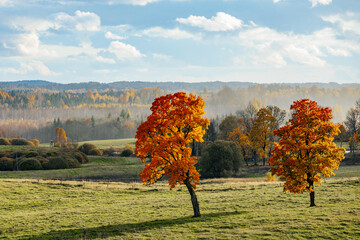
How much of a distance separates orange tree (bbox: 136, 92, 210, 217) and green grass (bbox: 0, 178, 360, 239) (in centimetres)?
381

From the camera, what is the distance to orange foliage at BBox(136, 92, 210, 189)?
2812 centimetres

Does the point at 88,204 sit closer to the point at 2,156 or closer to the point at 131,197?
the point at 131,197

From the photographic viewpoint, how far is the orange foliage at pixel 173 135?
28.1 metres

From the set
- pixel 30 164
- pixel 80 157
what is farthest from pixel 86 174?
pixel 80 157

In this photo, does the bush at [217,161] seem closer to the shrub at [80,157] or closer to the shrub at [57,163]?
the shrub at [57,163]

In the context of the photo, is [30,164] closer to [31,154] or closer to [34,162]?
[34,162]

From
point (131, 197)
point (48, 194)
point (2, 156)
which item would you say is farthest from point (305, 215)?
point (2, 156)

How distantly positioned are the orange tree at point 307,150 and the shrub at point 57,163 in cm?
6614

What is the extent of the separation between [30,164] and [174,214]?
63.5 m

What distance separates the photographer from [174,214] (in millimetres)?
30359

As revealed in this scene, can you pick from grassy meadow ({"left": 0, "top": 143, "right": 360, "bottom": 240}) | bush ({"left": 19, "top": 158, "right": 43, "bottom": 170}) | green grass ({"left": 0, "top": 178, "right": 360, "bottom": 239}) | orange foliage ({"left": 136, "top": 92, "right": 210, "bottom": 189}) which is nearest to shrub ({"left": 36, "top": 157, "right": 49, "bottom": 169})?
bush ({"left": 19, "top": 158, "right": 43, "bottom": 170})

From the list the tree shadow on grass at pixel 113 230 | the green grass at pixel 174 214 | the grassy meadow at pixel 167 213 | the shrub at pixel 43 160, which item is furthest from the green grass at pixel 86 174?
the tree shadow on grass at pixel 113 230

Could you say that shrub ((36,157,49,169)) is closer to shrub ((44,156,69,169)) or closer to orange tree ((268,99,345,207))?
shrub ((44,156,69,169))

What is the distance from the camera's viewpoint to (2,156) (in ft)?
303
